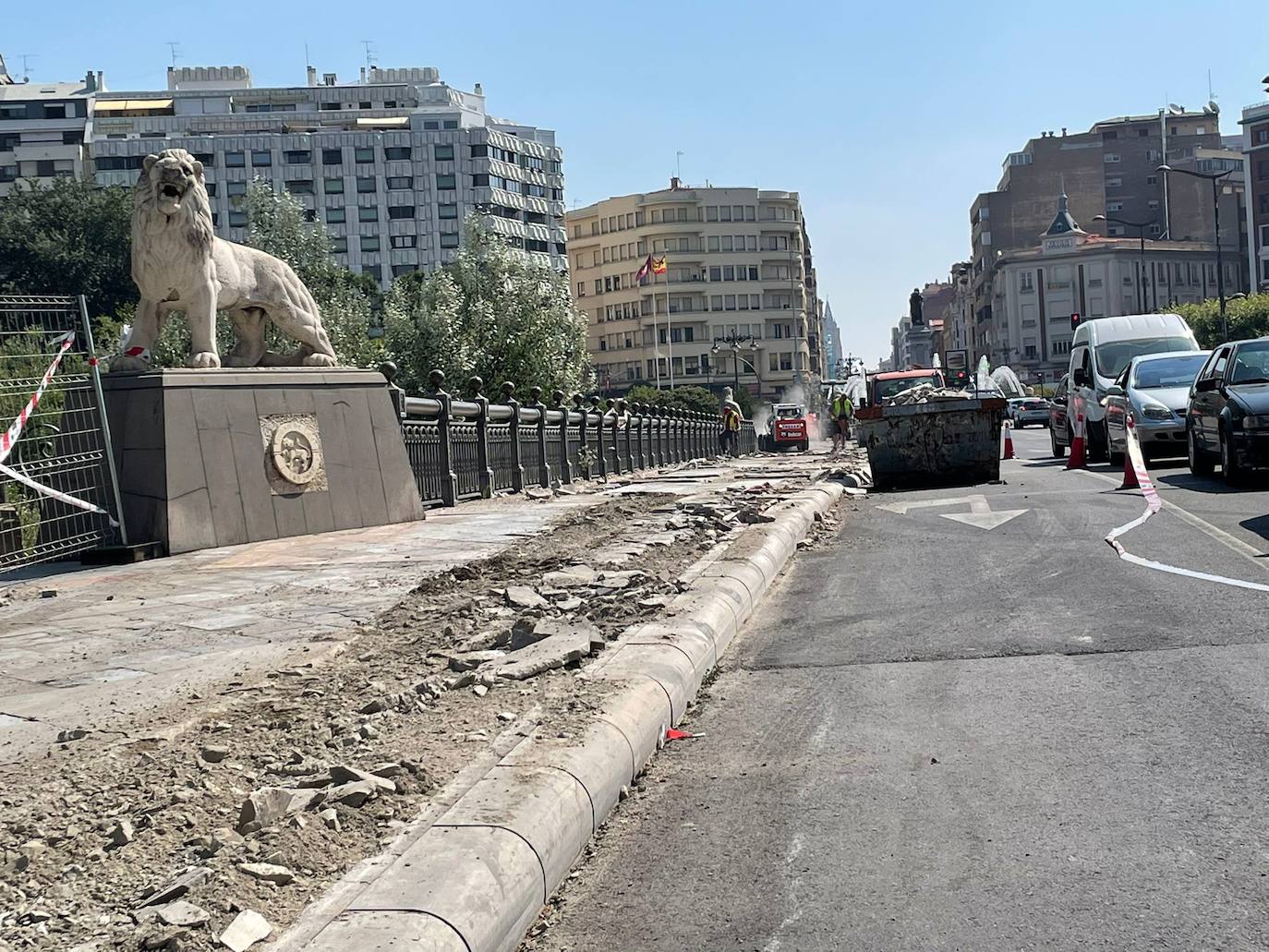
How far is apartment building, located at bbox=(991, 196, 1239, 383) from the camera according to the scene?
11844cm

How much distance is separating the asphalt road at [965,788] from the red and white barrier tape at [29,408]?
5416mm

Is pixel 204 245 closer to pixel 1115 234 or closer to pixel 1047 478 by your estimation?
pixel 1047 478

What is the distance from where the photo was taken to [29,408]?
9750mm

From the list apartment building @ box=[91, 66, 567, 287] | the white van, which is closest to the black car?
the white van

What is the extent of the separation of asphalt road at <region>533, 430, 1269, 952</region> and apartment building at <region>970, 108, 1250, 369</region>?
121812mm

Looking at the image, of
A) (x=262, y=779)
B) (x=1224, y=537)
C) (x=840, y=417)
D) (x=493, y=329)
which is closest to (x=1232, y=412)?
(x=1224, y=537)

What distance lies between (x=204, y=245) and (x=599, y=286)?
117042mm

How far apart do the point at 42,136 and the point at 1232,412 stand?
10987 cm

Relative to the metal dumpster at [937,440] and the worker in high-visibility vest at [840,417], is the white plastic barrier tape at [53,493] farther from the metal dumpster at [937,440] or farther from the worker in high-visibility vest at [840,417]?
the worker in high-visibility vest at [840,417]

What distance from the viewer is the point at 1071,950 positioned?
122 inches

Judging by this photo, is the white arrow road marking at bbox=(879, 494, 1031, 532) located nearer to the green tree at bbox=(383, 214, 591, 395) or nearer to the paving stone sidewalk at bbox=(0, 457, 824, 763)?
the paving stone sidewalk at bbox=(0, 457, 824, 763)

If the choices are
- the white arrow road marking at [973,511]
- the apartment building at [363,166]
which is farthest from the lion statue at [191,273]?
the apartment building at [363,166]

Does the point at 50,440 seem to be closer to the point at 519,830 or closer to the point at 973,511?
the point at 973,511

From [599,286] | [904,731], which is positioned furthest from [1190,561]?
[599,286]
